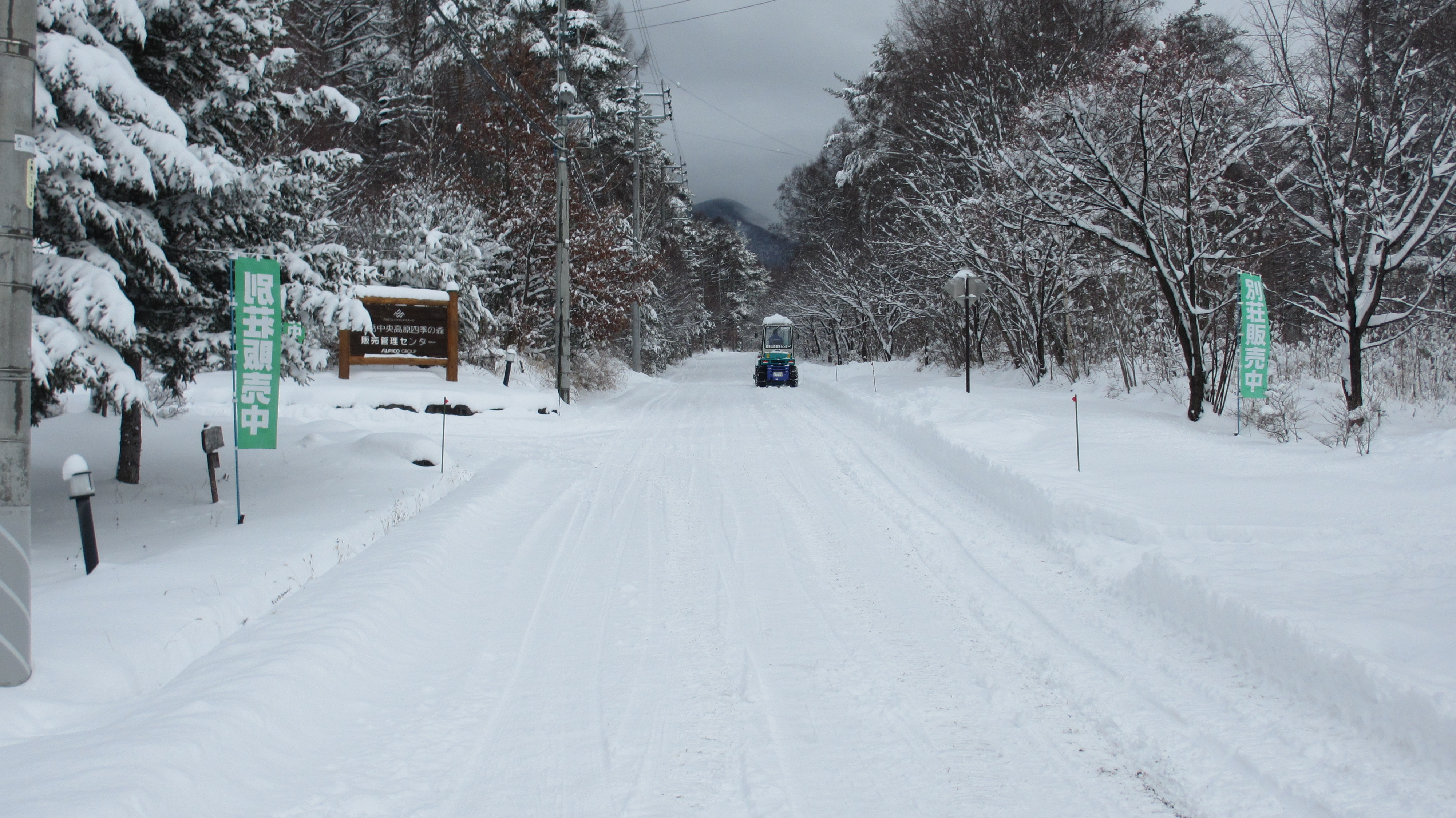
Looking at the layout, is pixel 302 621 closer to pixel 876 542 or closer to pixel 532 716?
pixel 532 716

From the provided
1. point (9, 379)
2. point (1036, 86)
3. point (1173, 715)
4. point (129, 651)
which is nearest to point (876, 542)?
point (1173, 715)

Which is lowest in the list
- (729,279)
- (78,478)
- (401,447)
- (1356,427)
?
(401,447)

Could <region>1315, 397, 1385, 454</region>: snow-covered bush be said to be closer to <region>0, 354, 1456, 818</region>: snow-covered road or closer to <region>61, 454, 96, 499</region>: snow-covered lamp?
<region>0, 354, 1456, 818</region>: snow-covered road

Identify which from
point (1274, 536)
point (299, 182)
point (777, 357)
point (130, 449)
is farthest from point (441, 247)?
point (1274, 536)

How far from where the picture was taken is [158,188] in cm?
792

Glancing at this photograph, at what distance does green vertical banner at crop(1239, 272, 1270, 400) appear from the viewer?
11.3 metres

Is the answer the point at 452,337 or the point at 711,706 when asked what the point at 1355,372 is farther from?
the point at 452,337

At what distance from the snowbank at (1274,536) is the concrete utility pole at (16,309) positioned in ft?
21.2

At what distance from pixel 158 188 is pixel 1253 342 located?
43.1 feet

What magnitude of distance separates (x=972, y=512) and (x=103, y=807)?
7.57 metres

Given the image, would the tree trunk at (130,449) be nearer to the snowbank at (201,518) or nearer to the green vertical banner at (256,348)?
the snowbank at (201,518)

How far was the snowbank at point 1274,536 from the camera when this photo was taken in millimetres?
3992

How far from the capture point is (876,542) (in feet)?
24.9

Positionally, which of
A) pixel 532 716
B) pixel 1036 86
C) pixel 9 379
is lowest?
pixel 532 716
